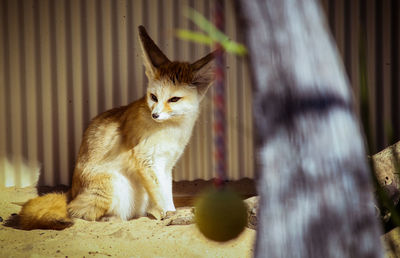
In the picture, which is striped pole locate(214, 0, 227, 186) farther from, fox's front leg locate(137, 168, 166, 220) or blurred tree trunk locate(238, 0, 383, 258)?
fox's front leg locate(137, 168, 166, 220)

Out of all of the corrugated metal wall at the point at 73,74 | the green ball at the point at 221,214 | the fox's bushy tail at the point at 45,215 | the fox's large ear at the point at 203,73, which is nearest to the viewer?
the green ball at the point at 221,214

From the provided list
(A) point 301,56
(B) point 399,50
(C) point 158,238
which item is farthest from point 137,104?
(A) point 301,56

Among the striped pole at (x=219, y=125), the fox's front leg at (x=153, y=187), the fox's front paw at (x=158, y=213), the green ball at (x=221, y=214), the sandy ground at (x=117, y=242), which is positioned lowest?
the sandy ground at (x=117, y=242)

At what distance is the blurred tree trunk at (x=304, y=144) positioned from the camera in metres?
0.86

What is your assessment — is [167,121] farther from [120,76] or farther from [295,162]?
[295,162]

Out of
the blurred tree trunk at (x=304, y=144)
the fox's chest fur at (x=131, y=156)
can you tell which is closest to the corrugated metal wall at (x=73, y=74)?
the fox's chest fur at (x=131, y=156)

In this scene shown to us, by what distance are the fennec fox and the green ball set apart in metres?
3.12

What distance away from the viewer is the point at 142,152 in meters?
4.02

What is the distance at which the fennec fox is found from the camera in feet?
12.9

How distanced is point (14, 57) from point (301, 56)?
4443 mm

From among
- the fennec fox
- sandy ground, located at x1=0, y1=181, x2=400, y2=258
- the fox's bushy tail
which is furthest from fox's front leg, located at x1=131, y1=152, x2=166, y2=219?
the fox's bushy tail

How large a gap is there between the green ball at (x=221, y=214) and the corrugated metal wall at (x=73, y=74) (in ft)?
13.1

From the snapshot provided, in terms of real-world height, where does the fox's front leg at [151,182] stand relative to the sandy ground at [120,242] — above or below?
above

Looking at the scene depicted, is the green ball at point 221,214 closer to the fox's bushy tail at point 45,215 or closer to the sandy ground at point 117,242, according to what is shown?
the sandy ground at point 117,242
